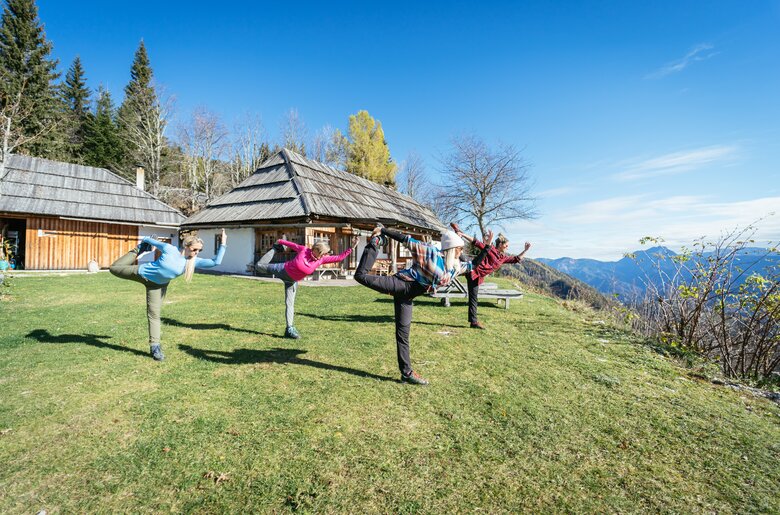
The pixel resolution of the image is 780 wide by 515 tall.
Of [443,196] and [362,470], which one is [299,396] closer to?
[362,470]

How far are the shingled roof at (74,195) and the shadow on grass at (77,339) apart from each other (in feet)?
49.7

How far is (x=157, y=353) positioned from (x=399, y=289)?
12.3 feet

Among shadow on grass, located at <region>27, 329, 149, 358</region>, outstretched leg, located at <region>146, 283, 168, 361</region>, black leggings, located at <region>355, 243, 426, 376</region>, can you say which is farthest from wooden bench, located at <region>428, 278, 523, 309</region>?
shadow on grass, located at <region>27, 329, 149, 358</region>

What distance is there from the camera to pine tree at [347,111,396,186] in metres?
43.8

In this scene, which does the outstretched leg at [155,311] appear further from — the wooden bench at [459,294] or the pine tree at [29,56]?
the pine tree at [29,56]

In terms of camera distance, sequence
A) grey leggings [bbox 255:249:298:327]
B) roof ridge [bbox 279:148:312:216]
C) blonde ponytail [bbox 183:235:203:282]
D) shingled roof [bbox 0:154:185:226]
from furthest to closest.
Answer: shingled roof [bbox 0:154:185:226], roof ridge [bbox 279:148:312:216], grey leggings [bbox 255:249:298:327], blonde ponytail [bbox 183:235:203:282]

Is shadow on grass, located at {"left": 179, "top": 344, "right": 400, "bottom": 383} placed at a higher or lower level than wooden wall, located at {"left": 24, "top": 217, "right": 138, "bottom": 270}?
lower

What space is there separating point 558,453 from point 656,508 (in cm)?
74

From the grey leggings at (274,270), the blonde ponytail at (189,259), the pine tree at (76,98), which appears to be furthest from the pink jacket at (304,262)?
the pine tree at (76,98)

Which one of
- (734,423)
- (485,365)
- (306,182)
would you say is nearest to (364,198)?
(306,182)

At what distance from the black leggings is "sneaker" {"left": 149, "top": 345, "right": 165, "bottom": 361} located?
3.30 meters

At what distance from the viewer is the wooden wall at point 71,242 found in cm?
1717

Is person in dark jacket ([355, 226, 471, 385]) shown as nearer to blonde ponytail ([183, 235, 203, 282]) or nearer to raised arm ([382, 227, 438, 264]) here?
raised arm ([382, 227, 438, 264])

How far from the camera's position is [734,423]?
3.84 metres
